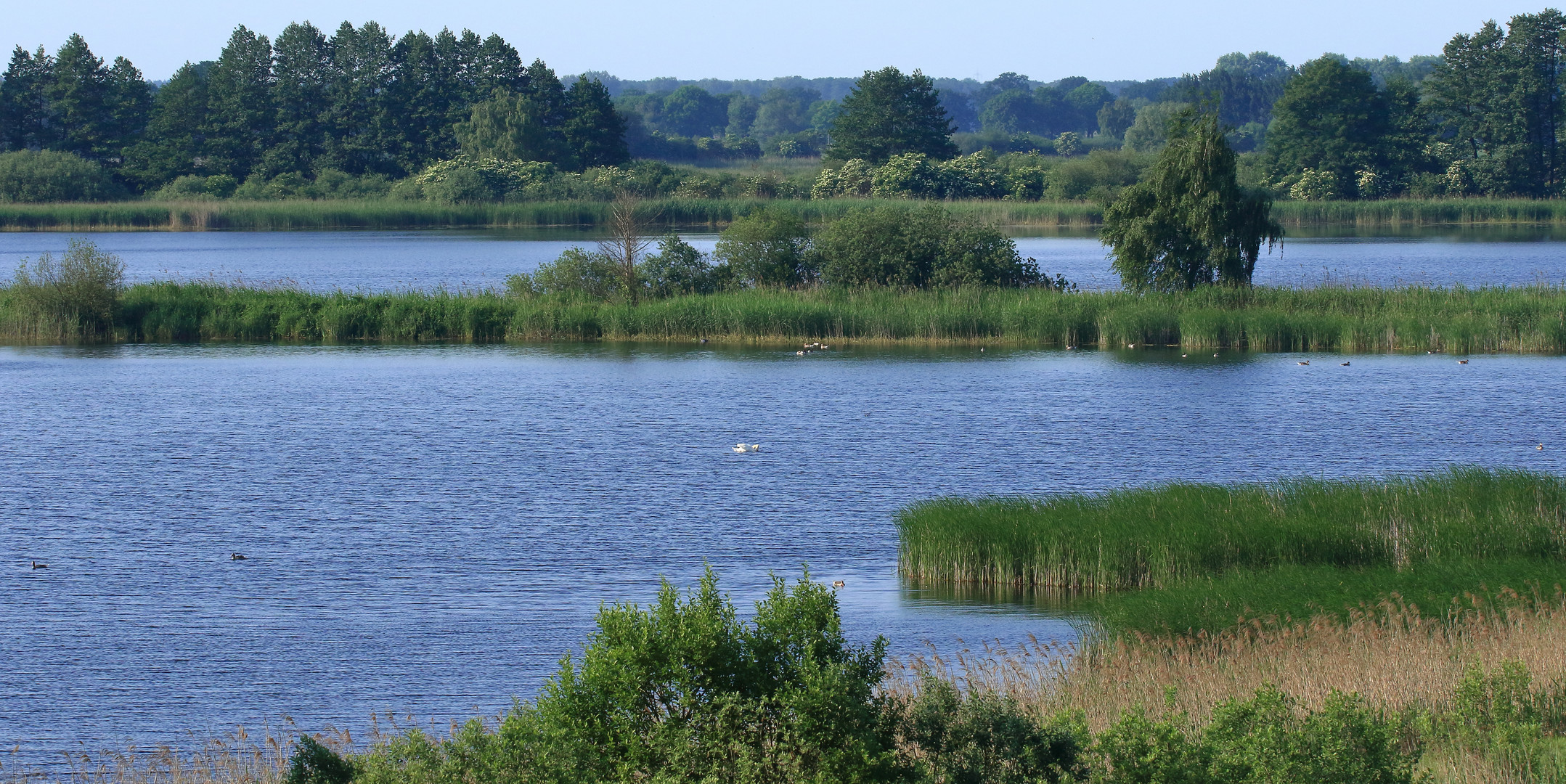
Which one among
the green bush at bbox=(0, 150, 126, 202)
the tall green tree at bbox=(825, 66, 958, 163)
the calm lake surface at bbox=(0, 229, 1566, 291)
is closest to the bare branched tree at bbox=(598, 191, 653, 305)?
the calm lake surface at bbox=(0, 229, 1566, 291)

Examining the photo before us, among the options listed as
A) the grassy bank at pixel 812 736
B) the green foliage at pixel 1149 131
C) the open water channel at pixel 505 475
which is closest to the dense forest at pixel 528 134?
the green foliage at pixel 1149 131

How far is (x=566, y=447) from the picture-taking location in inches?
1182

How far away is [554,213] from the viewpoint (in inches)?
3839

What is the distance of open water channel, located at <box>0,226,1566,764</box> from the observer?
15867mm

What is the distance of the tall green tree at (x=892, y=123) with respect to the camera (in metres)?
110

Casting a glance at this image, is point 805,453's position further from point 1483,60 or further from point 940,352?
point 1483,60

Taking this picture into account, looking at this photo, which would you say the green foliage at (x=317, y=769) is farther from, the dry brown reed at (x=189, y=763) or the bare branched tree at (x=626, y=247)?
the bare branched tree at (x=626, y=247)

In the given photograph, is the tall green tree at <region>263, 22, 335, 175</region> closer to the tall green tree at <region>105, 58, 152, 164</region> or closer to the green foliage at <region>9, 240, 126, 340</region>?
the tall green tree at <region>105, 58, 152, 164</region>

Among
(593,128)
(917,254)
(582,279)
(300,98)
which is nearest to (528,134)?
(593,128)

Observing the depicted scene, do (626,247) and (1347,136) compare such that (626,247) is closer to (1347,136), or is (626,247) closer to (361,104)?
(1347,136)

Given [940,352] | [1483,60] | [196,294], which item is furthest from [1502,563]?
[1483,60]

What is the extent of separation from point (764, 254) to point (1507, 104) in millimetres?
72603

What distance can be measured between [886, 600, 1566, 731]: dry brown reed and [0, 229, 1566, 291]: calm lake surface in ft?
118

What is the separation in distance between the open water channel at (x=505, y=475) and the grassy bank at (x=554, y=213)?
47858 mm
